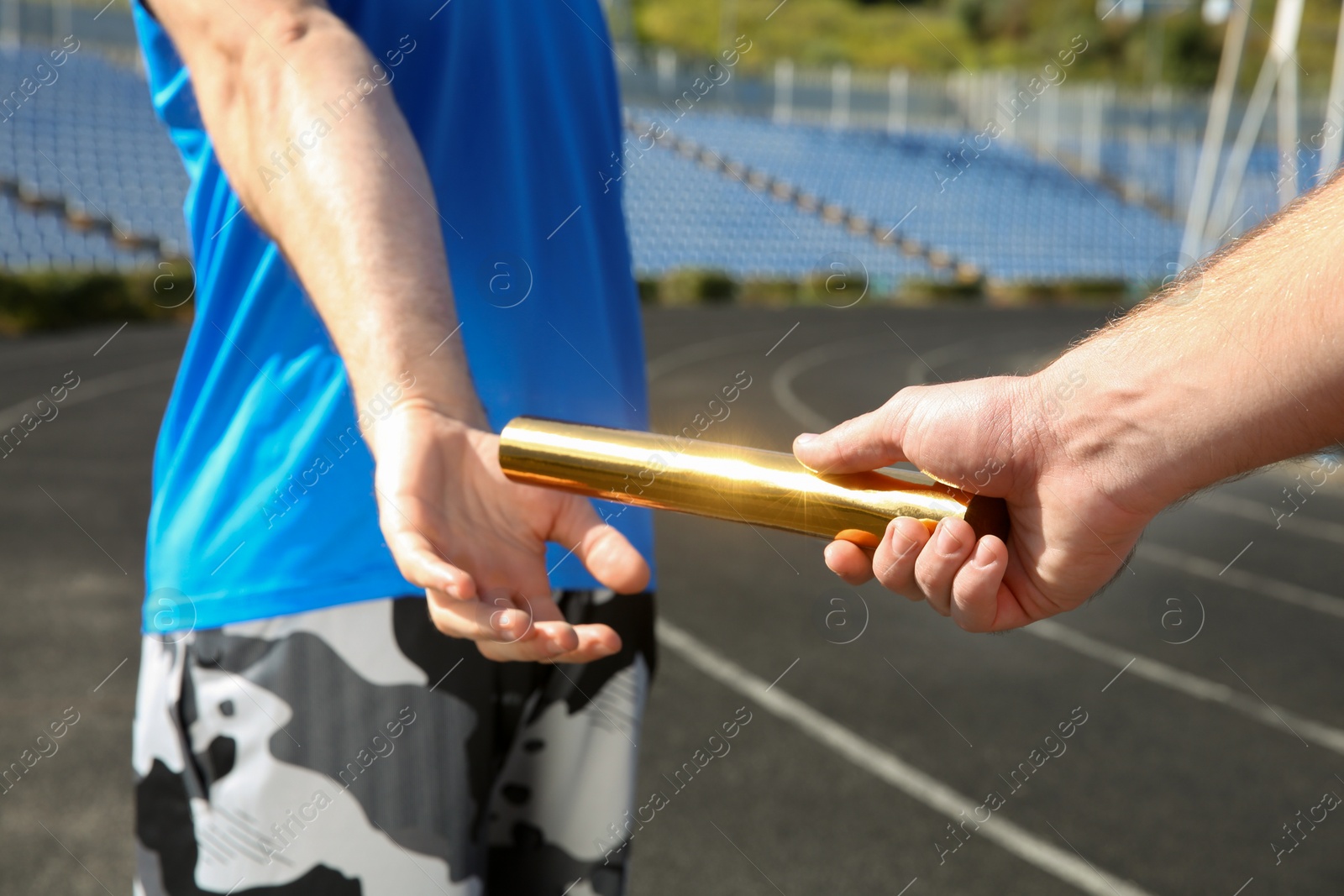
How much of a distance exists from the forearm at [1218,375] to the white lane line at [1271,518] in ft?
26.5

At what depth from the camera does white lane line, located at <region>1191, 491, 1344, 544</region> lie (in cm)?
846

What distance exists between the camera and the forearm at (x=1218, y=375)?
77 centimetres

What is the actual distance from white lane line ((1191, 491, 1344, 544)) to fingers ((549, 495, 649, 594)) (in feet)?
26.9

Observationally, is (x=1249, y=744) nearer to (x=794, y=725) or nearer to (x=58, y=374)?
(x=794, y=725)

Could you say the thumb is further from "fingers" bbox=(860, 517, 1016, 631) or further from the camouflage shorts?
the camouflage shorts

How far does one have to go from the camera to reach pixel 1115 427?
900 mm

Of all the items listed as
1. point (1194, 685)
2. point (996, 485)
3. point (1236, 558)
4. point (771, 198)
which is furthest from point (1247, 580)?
point (771, 198)

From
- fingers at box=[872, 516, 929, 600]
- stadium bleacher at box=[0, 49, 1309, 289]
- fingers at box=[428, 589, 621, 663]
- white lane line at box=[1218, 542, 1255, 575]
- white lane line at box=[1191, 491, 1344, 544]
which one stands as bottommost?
stadium bleacher at box=[0, 49, 1309, 289]

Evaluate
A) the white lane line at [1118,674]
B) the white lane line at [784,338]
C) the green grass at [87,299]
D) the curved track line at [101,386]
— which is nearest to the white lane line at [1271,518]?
the white lane line at [1118,674]

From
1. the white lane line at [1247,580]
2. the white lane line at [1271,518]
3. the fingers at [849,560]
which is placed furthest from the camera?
the white lane line at [1271,518]

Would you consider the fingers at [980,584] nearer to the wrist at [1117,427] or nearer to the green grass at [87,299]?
the wrist at [1117,427]

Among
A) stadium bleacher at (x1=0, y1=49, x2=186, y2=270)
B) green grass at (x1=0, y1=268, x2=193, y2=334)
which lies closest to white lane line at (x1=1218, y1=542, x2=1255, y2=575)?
green grass at (x1=0, y1=268, x2=193, y2=334)

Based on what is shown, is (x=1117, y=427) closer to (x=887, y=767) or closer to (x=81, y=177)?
(x=887, y=767)

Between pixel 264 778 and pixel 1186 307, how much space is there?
103 cm
